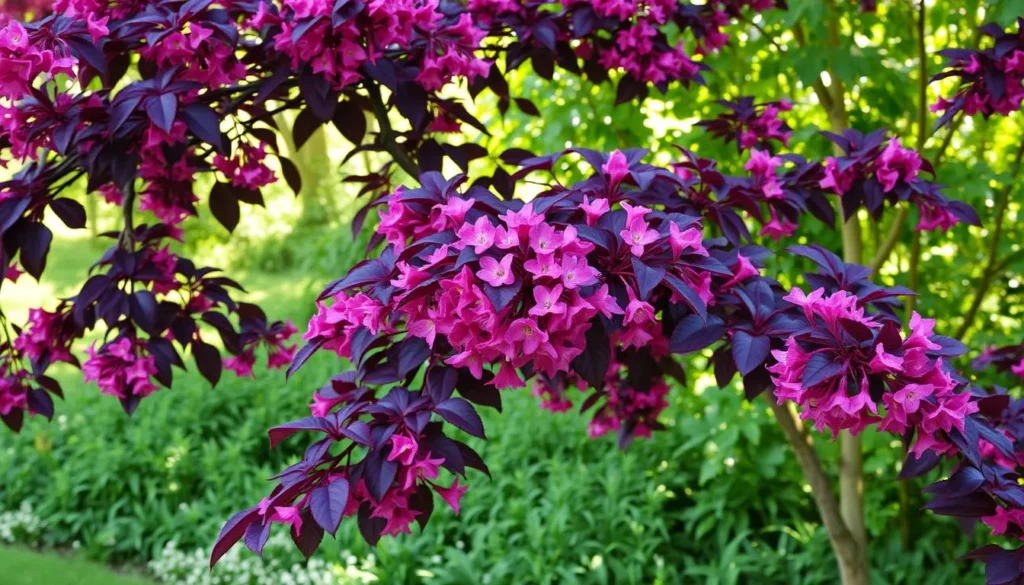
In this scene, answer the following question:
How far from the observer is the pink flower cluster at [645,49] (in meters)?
1.97

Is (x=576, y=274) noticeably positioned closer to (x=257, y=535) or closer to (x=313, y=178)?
(x=257, y=535)

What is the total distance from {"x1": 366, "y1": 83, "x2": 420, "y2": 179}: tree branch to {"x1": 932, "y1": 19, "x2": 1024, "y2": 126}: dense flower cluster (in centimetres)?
106

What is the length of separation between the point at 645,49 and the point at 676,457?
213 cm

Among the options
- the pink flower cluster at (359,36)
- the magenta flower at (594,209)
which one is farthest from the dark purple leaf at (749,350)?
the pink flower cluster at (359,36)

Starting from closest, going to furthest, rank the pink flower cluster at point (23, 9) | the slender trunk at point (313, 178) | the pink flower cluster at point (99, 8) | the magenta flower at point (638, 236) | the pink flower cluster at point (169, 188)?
the magenta flower at point (638, 236), the pink flower cluster at point (99, 8), the pink flower cluster at point (169, 188), the pink flower cluster at point (23, 9), the slender trunk at point (313, 178)

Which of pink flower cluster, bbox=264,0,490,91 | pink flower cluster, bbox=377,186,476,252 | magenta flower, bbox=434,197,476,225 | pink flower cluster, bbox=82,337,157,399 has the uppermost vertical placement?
pink flower cluster, bbox=264,0,490,91

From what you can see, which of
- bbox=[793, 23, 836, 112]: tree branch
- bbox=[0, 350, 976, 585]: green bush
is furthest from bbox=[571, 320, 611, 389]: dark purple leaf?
bbox=[0, 350, 976, 585]: green bush

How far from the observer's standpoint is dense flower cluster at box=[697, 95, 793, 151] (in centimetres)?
215

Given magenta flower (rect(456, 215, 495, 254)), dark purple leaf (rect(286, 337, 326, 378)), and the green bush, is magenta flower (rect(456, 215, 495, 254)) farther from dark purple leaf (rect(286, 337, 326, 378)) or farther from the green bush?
the green bush

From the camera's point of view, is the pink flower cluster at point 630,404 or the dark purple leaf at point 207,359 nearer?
the dark purple leaf at point 207,359

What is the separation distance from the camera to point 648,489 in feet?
11.3

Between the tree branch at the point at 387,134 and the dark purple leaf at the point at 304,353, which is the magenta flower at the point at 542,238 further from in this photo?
the tree branch at the point at 387,134

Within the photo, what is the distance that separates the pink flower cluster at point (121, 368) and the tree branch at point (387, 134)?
2.09 ft

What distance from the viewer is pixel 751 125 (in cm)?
218
